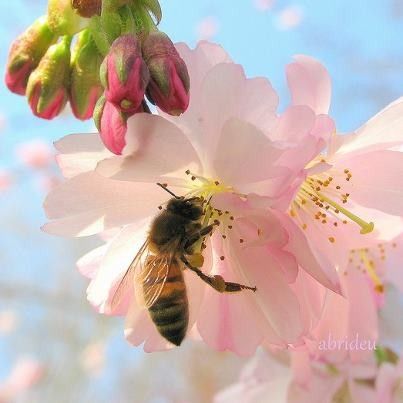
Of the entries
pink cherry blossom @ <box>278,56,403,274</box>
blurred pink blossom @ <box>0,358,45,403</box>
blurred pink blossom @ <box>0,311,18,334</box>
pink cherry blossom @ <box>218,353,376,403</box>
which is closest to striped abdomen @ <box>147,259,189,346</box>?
pink cherry blossom @ <box>278,56,403,274</box>

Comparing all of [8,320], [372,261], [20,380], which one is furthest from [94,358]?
[372,261]

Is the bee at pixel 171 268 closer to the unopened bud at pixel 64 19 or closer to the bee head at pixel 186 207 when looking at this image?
the bee head at pixel 186 207

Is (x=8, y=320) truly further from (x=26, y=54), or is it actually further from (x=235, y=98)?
(x=235, y=98)

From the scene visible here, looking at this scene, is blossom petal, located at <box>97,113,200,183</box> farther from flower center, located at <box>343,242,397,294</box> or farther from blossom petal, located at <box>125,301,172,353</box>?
flower center, located at <box>343,242,397,294</box>

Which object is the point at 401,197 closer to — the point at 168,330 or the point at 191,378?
the point at 168,330

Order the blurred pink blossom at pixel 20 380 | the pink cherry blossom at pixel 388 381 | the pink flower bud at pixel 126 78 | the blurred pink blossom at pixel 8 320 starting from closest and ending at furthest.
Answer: the pink flower bud at pixel 126 78
the pink cherry blossom at pixel 388 381
the blurred pink blossom at pixel 20 380
the blurred pink blossom at pixel 8 320

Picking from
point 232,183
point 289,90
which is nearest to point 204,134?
point 232,183

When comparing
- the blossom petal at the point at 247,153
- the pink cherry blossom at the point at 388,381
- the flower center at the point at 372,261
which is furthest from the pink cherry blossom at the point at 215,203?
the pink cherry blossom at the point at 388,381
